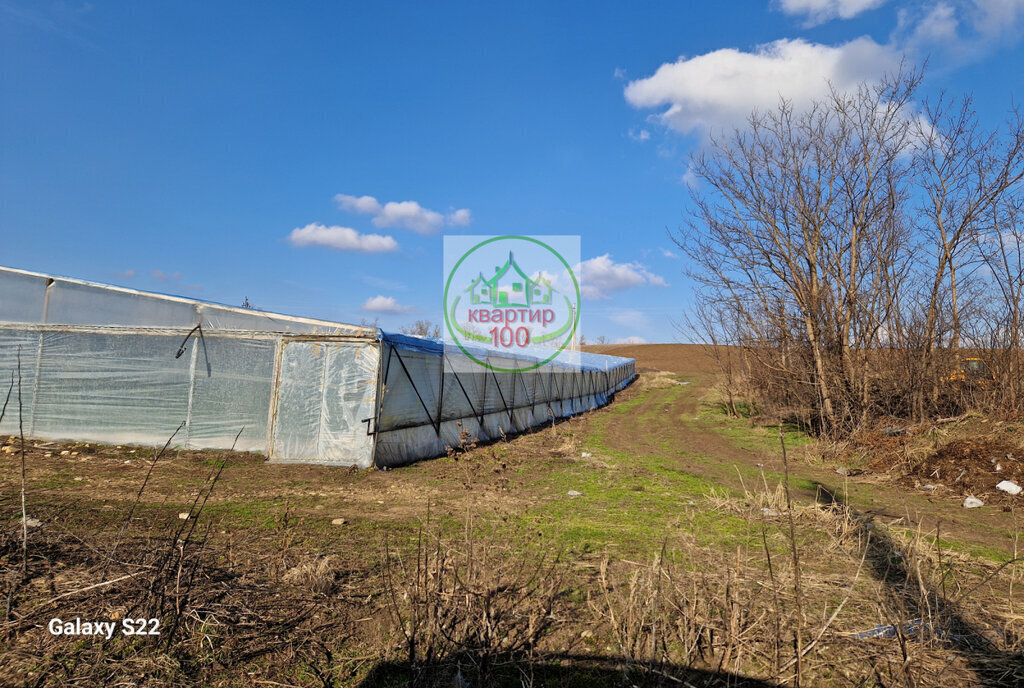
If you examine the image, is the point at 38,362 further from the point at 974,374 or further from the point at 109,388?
the point at 974,374

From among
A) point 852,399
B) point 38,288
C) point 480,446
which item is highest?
point 38,288

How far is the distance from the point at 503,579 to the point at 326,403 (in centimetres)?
758

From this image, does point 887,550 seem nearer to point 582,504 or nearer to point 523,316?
point 582,504

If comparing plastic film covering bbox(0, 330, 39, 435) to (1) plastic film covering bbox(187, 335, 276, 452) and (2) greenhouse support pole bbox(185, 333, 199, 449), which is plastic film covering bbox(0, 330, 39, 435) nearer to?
(2) greenhouse support pole bbox(185, 333, 199, 449)

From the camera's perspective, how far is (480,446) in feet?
46.1

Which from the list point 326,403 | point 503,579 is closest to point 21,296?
point 326,403

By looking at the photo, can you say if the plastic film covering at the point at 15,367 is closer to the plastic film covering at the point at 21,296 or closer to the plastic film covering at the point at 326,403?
the plastic film covering at the point at 21,296

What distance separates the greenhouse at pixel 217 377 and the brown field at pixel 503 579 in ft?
3.39

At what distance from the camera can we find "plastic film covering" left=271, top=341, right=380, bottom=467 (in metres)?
10.6

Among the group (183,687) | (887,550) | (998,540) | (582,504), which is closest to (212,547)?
(183,687)

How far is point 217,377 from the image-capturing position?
11.6 metres

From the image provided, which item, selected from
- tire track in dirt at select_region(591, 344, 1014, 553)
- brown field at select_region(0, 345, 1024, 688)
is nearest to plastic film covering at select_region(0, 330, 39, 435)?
brown field at select_region(0, 345, 1024, 688)

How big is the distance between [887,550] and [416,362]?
8.66 metres

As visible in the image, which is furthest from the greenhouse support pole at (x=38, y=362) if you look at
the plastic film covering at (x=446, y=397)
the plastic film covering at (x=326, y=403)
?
the plastic film covering at (x=446, y=397)
